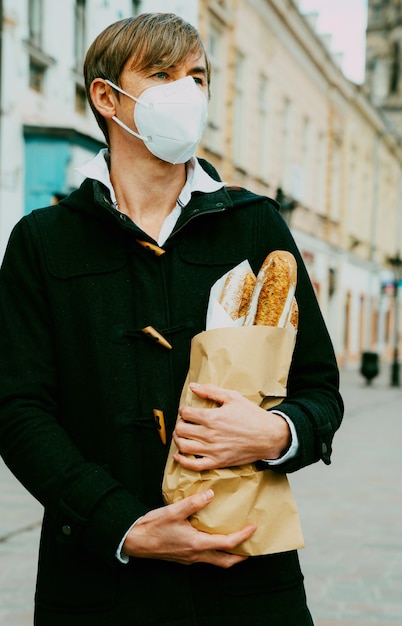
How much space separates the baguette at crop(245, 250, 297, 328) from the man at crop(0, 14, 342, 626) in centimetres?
13

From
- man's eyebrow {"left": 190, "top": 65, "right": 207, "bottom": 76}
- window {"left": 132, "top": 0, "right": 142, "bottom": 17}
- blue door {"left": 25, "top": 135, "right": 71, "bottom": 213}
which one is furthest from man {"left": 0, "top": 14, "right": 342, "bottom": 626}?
window {"left": 132, "top": 0, "right": 142, "bottom": 17}

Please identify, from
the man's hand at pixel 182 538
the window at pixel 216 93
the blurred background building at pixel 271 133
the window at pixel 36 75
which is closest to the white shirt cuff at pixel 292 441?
the man's hand at pixel 182 538

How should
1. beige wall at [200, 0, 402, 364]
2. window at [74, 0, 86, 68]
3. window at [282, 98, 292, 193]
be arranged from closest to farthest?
window at [74, 0, 86, 68]
beige wall at [200, 0, 402, 364]
window at [282, 98, 292, 193]

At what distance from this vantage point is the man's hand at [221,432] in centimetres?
185

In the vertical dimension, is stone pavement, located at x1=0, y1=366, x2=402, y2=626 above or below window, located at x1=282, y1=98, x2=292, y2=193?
below

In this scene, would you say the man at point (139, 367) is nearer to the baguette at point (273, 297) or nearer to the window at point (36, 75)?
the baguette at point (273, 297)

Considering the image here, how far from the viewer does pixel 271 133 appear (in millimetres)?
25484

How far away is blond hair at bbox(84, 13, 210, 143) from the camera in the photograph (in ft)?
6.74

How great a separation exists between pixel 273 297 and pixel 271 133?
2397 centimetres

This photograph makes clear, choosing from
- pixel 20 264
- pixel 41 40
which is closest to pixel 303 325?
pixel 20 264

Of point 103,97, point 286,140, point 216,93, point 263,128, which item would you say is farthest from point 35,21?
point 286,140

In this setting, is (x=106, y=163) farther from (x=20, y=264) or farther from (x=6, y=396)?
(x=6, y=396)

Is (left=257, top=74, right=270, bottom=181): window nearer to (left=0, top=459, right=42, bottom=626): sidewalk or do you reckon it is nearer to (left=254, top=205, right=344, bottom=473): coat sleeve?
(left=0, top=459, right=42, bottom=626): sidewalk

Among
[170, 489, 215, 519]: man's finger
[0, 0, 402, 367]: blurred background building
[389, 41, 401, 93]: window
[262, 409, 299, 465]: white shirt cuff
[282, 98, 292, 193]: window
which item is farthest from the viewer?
[389, 41, 401, 93]: window
